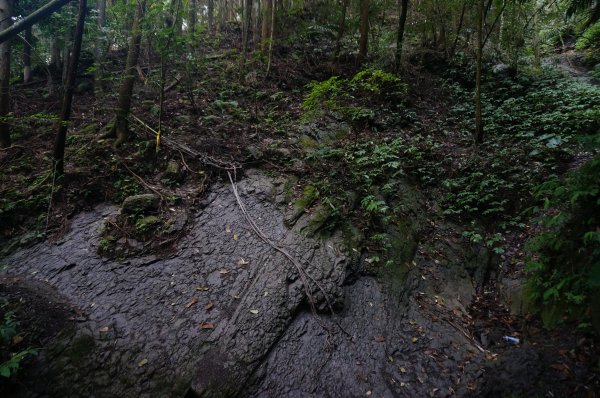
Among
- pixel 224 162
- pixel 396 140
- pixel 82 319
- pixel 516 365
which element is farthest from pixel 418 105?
pixel 82 319

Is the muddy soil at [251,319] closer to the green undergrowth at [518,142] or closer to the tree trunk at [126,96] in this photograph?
the green undergrowth at [518,142]

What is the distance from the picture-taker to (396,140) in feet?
25.8

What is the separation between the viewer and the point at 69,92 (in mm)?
6035

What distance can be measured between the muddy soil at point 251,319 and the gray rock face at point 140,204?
51 cm

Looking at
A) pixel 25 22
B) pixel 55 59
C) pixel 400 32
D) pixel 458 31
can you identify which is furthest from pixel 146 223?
pixel 458 31

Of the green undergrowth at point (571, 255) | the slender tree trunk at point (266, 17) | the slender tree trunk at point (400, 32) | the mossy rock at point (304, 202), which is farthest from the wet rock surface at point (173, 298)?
the slender tree trunk at point (266, 17)

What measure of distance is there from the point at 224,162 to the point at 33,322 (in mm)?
4389

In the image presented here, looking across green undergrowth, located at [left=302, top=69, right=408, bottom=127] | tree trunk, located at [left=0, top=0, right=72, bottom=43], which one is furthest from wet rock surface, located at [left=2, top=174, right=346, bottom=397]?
green undergrowth, located at [left=302, top=69, right=408, bottom=127]

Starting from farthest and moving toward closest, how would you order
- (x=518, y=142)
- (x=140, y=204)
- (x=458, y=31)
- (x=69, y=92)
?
(x=458, y=31)
(x=518, y=142)
(x=69, y=92)
(x=140, y=204)

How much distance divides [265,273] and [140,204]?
2944 mm

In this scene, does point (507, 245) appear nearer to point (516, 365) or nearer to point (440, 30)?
point (516, 365)

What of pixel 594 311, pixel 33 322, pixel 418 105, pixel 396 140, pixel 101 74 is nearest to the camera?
pixel 594 311

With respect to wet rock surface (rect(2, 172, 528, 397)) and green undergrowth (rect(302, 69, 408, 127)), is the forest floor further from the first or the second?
green undergrowth (rect(302, 69, 408, 127))

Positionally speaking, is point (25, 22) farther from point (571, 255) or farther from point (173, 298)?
point (571, 255)
